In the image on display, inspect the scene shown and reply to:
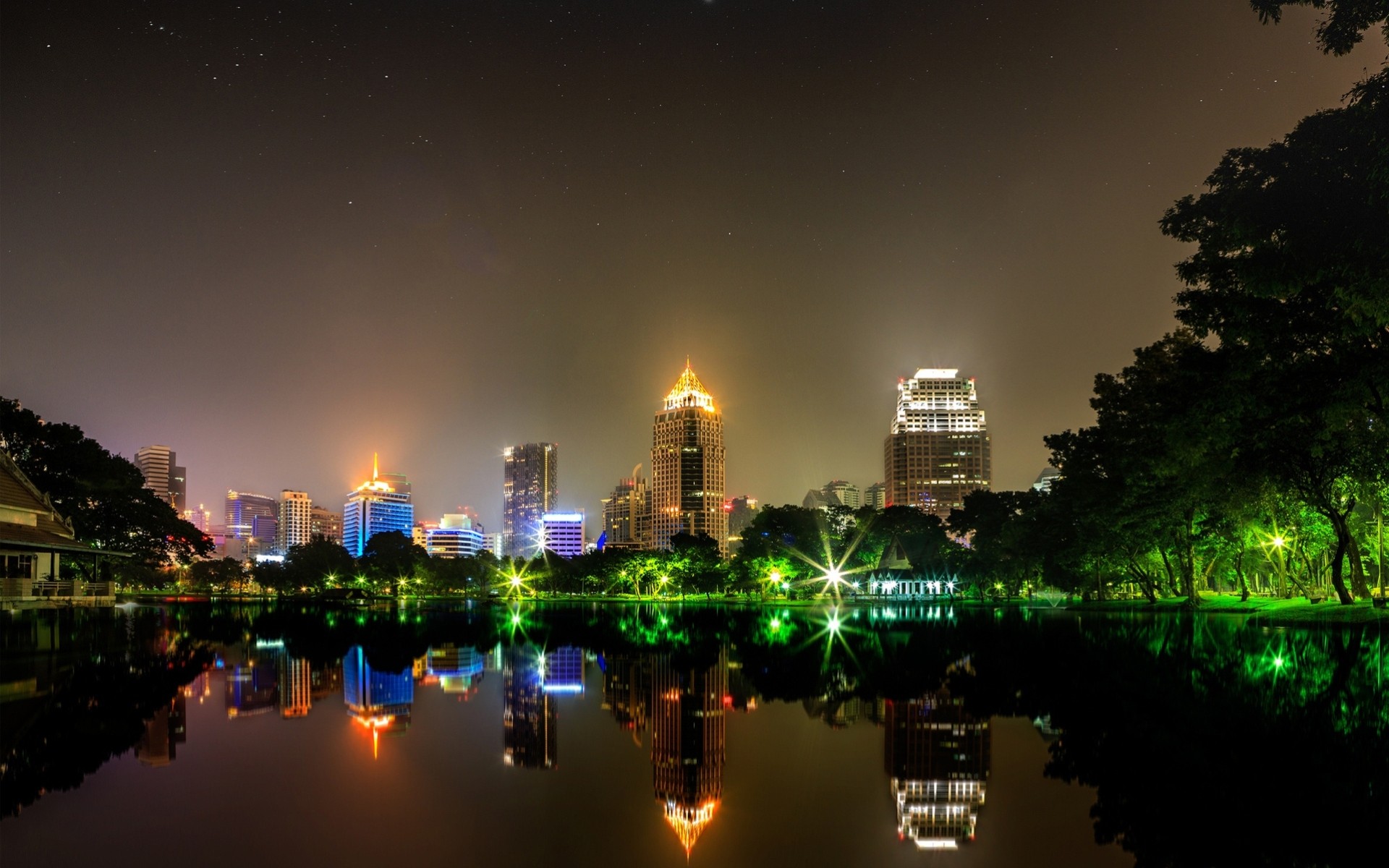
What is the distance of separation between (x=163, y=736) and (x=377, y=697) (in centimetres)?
401

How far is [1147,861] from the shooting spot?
6.72 metres

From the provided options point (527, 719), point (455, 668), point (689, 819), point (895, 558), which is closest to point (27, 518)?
point (455, 668)

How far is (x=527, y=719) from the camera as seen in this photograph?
12758 mm

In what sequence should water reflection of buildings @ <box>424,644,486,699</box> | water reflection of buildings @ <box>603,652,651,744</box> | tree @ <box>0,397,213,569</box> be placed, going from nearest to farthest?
water reflection of buildings @ <box>603,652,651,744</box> < water reflection of buildings @ <box>424,644,486,699</box> < tree @ <box>0,397,213,569</box>

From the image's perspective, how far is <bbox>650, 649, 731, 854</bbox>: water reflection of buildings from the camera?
26.5 feet

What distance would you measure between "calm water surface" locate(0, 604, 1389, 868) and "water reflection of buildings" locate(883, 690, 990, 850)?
5 cm

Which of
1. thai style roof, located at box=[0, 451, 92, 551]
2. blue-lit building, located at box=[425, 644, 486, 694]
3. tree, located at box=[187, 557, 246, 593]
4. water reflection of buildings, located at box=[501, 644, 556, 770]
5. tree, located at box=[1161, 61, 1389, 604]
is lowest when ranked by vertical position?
tree, located at box=[187, 557, 246, 593]

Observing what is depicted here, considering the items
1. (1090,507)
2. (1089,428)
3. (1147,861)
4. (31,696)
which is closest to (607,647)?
(31,696)

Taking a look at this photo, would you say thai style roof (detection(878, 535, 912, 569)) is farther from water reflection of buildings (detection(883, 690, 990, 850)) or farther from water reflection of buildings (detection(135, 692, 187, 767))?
water reflection of buildings (detection(135, 692, 187, 767))

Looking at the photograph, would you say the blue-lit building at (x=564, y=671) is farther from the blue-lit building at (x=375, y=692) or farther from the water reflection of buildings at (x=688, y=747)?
the blue-lit building at (x=375, y=692)

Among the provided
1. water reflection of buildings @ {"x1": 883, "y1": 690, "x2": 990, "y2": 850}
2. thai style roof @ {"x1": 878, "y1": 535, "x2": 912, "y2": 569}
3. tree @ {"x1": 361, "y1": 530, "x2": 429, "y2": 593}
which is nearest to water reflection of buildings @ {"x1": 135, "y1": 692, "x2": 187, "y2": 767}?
water reflection of buildings @ {"x1": 883, "y1": 690, "x2": 990, "y2": 850}

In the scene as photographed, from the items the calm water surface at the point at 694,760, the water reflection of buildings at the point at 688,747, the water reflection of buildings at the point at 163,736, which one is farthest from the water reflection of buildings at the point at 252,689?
the water reflection of buildings at the point at 688,747

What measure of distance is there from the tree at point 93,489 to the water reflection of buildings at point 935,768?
172 ft

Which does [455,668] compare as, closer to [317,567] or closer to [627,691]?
[627,691]
